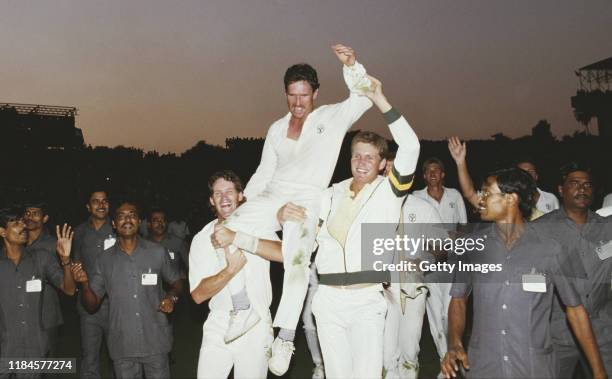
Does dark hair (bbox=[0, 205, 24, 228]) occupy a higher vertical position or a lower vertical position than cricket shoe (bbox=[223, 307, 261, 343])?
higher

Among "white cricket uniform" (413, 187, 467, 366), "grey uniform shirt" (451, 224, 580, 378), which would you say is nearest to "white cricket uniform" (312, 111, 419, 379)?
"grey uniform shirt" (451, 224, 580, 378)

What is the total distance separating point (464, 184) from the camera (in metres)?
5.63

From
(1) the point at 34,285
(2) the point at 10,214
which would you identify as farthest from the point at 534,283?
(2) the point at 10,214

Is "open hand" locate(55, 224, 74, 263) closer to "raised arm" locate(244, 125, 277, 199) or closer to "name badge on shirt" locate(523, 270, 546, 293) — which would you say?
"raised arm" locate(244, 125, 277, 199)

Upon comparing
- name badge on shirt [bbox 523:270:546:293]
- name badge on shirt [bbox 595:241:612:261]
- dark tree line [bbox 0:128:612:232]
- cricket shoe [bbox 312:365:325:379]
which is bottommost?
cricket shoe [bbox 312:365:325:379]

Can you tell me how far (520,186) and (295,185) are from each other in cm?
171

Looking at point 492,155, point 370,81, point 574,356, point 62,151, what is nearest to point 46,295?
point 370,81

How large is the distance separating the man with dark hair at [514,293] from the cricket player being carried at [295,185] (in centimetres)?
123

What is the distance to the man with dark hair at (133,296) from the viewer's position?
194 inches

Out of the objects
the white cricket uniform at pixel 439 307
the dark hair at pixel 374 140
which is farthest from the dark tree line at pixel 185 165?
the dark hair at pixel 374 140

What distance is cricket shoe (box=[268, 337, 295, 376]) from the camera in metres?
4.01

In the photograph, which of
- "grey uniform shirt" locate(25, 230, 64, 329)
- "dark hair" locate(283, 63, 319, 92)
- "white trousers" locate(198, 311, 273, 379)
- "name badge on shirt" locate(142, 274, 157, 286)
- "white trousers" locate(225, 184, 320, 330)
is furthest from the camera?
"grey uniform shirt" locate(25, 230, 64, 329)

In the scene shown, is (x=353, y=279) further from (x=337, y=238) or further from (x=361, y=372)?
(x=361, y=372)

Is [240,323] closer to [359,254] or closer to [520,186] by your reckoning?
[359,254]
